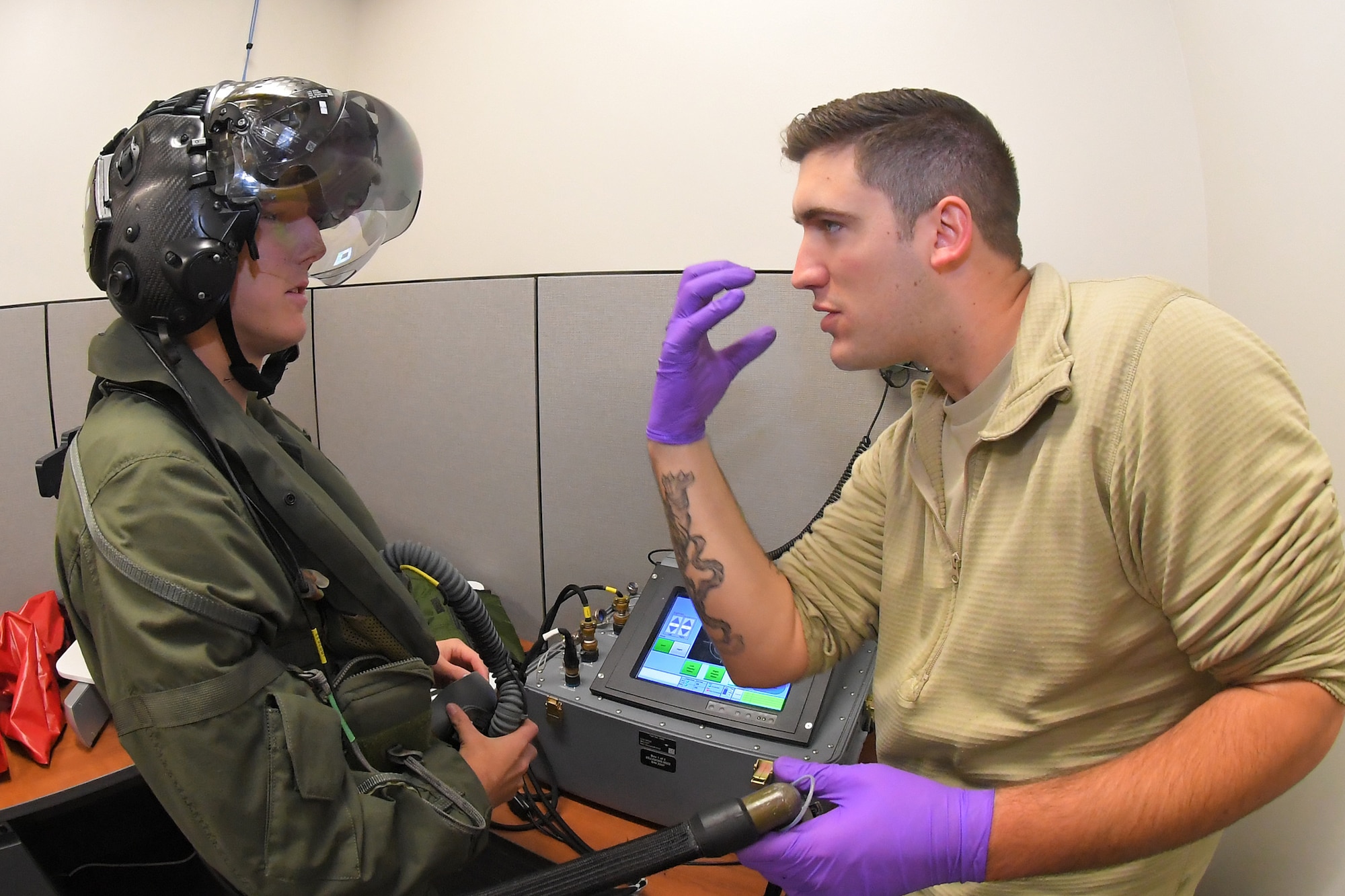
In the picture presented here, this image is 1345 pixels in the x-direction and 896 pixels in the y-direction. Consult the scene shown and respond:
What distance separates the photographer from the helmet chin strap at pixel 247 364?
101cm

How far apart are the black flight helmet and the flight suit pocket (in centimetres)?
50

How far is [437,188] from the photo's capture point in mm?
2283

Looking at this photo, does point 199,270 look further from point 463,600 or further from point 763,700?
point 763,700

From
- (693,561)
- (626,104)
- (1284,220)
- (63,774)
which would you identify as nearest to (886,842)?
(693,561)

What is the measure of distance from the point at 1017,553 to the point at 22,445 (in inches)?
91.2

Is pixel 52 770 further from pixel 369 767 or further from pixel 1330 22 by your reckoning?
pixel 1330 22

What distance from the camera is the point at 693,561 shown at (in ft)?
3.47

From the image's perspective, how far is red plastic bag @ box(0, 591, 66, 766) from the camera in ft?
4.81

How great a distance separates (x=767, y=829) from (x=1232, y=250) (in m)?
1.17

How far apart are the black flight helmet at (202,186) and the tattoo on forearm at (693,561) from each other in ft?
2.11

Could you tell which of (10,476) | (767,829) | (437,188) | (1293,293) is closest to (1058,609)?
(767,829)

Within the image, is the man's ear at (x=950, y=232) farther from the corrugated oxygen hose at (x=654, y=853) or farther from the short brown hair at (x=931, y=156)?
the corrugated oxygen hose at (x=654, y=853)

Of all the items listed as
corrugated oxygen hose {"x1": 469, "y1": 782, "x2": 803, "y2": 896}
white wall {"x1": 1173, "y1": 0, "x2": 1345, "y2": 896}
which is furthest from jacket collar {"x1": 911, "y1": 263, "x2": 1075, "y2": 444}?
corrugated oxygen hose {"x1": 469, "y1": 782, "x2": 803, "y2": 896}

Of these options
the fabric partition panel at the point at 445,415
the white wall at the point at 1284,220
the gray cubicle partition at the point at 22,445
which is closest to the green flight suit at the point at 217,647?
the fabric partition panel at the point at 445,415
